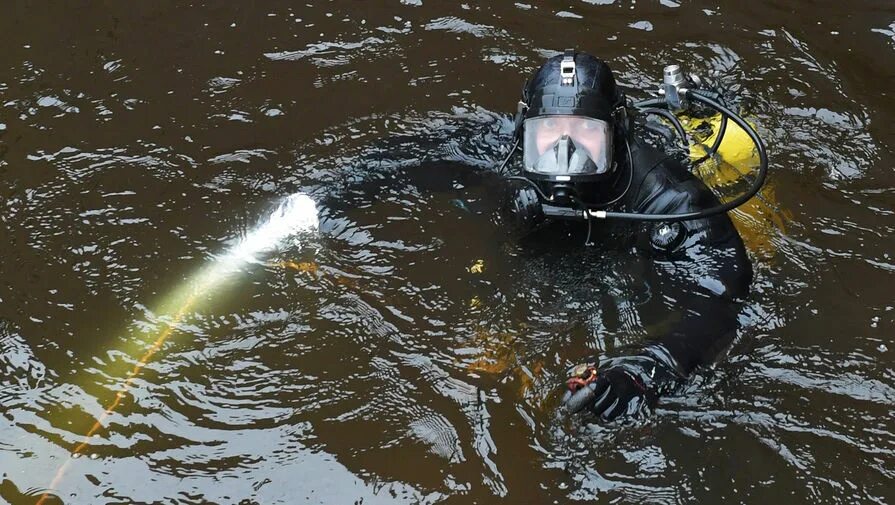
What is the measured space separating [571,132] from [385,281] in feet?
3.67

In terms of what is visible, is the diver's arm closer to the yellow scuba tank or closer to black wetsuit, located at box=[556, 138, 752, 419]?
black wetsuit, located at box=[556, 138, 752, 419]

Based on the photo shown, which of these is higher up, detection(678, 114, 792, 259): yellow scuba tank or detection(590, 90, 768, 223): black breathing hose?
detection(590, 90, 768, 223): black breathing hose

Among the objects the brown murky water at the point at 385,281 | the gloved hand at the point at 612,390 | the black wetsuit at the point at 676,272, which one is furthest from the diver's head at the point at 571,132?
the gloved hand at the point at 612,390

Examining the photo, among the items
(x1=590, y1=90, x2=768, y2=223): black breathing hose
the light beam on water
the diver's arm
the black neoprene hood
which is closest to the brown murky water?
the light beam on water

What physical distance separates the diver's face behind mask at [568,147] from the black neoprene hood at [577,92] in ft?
0.11

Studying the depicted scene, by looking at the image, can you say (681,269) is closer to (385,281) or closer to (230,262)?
(385,281)

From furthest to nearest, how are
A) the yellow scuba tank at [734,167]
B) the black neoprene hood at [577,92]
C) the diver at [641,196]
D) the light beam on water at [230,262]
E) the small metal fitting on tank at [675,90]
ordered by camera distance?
the yellow scuba tank at [734,167] < the small metal fitting on tank at [675,90] < the light beam on water at [230,262] < the black neoprene hood at [577,92] < the diver at [641,196]

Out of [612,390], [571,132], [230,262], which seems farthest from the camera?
[230,262]

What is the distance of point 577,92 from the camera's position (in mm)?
3447

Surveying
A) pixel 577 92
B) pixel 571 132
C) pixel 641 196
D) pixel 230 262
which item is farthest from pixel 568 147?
pixel 230 262

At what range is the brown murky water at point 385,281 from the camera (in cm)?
308

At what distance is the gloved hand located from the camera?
2.89m

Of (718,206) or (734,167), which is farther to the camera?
(734,167)

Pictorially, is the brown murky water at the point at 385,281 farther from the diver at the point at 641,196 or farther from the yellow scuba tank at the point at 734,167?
the diver at the point at 641,196
